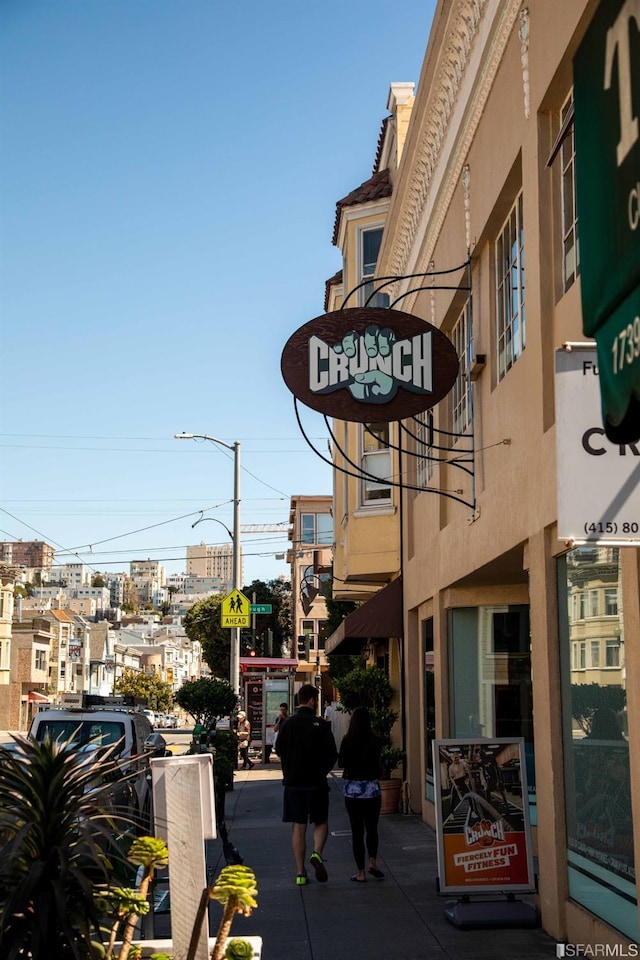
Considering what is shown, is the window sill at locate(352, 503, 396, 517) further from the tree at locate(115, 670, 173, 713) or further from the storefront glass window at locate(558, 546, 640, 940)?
the tree at locate(115, 670, 173, 713)

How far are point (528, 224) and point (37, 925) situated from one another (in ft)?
22.1

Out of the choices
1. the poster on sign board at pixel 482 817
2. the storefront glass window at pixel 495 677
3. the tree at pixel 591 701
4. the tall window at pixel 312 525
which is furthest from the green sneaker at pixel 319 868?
the tall window at pixel 312 525

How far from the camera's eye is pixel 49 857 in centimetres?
443

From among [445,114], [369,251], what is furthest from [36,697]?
[445,114]

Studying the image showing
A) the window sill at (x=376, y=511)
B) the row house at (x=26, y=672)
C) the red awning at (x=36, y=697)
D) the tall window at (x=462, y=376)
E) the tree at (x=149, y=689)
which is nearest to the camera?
the tall window at (x=462, y=376)

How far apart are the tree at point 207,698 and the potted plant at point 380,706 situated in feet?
18.4

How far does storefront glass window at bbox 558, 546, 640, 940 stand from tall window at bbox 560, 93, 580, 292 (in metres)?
2.19

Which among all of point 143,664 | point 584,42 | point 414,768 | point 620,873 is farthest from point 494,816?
point 143,664

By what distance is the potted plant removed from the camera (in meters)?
17.0

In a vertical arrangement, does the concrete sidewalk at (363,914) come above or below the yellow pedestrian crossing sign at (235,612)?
below

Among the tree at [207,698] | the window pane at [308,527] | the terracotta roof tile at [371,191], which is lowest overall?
the tree at [207,698]

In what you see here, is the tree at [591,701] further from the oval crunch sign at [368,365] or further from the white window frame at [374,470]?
the white window frame at [374,470]

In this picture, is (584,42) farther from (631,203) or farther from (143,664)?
(143,664)

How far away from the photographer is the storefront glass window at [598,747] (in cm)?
688
